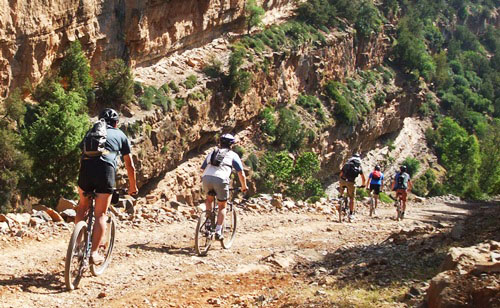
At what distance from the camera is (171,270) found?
7938 millimetres

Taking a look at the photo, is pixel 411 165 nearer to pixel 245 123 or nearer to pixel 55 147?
pixel 245 123

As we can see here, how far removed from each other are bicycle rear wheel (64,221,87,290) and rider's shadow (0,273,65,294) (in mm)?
158

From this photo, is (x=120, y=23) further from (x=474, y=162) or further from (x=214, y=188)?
(x=474, y=162)

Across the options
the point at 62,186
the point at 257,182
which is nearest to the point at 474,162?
the point at 257,182

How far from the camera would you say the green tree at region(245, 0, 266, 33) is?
44344 mm

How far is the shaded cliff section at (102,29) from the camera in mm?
25891

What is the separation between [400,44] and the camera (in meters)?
69.2

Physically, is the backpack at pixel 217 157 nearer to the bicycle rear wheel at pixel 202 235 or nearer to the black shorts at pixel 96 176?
the bicycle rear wheel at pixel 202 235

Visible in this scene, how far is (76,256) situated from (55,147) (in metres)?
19.5

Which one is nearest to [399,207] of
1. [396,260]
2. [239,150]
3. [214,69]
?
[396,260]

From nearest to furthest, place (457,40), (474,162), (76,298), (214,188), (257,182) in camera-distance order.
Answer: (76,298) < (214,188) < (257,182) < (474,162) < (457,40)

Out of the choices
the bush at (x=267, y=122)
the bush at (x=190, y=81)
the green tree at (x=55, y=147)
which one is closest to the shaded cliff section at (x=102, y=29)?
the bush at (x=190, y=81)

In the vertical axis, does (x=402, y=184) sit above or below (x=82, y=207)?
above

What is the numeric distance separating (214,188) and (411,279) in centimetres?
360
